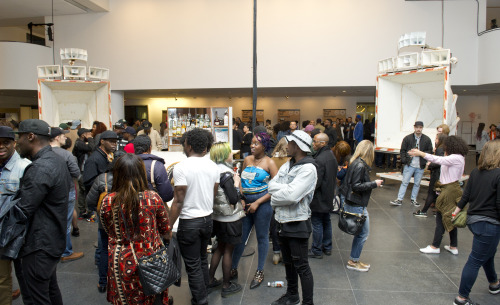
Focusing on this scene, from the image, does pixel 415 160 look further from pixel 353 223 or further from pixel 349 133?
pixel 349 133

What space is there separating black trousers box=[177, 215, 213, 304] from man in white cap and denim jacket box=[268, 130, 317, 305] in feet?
2.27

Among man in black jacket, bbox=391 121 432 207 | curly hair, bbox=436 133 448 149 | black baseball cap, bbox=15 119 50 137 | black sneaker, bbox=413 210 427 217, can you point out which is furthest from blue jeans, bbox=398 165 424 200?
black baseball cap, bbox=15 119 50 137

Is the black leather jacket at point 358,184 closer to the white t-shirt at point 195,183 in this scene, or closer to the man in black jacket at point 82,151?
the white t-shirt at point 195,183

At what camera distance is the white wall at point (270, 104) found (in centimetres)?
1761

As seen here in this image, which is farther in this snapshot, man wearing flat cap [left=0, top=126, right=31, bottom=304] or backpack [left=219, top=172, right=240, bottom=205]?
backpack [left=219, top=172, right=240, bottom=205]

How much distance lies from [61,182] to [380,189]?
27.5ft

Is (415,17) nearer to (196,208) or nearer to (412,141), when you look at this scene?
(412,141)

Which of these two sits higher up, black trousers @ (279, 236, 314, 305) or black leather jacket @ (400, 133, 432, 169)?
black leather jacket @ (400, 133, 432, 169)

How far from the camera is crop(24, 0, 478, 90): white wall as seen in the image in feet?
37.6

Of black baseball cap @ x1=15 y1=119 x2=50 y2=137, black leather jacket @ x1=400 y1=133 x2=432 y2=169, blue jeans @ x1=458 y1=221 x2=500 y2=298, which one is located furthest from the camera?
black leather jacket @ x1=400 y1=133 x2=432 y2=169

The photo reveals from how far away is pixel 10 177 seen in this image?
8.98 feet

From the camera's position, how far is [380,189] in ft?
30.2

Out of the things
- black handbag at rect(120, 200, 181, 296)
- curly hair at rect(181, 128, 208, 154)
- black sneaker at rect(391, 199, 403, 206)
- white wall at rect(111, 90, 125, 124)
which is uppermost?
white wall at rect(111, 90, 125, 124)

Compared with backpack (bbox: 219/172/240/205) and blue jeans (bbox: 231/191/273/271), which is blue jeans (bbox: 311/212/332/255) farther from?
backpack (bbox: 219/172/240/205)
